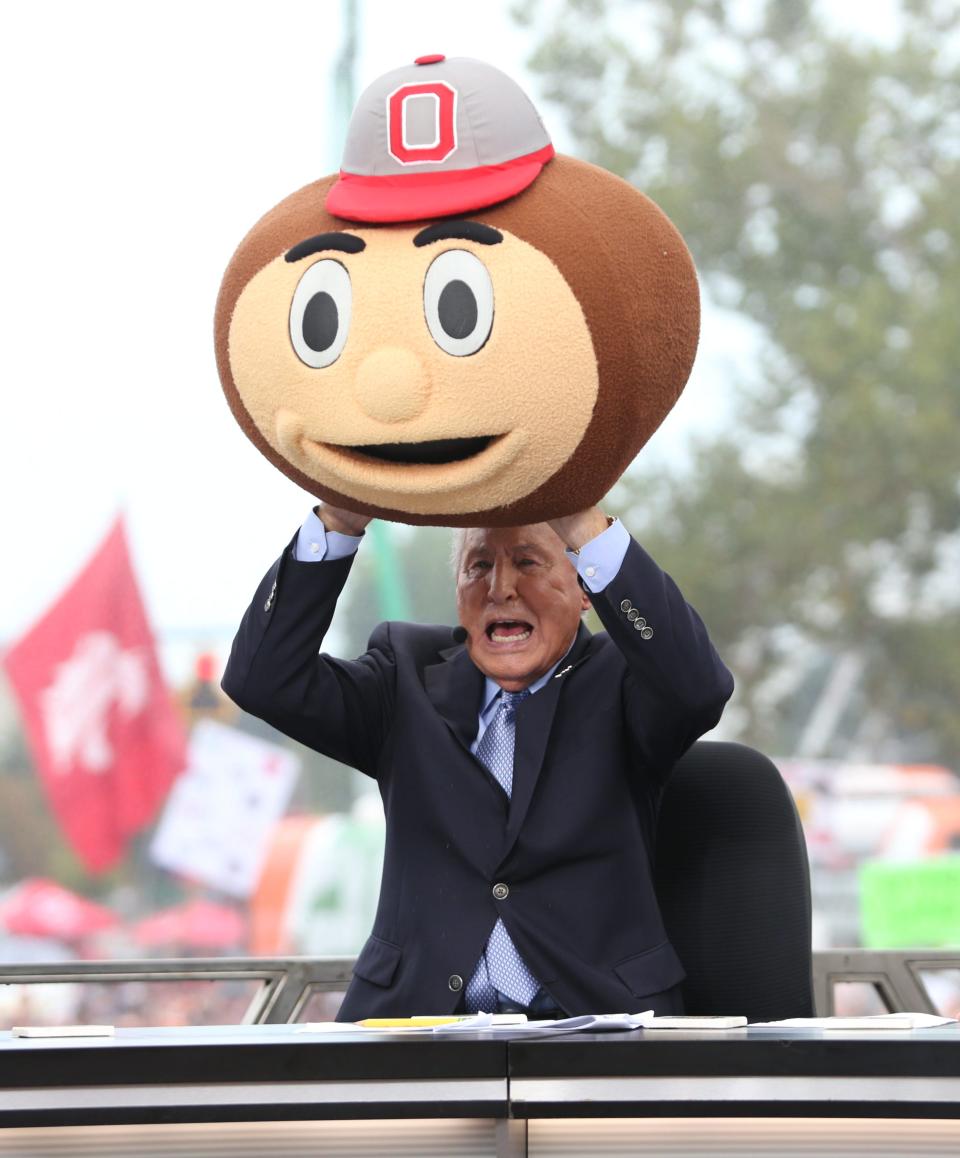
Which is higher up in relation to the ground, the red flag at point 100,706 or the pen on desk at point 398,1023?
the red flag at point 100,706

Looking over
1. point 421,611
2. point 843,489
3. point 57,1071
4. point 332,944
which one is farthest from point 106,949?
point 57,1071

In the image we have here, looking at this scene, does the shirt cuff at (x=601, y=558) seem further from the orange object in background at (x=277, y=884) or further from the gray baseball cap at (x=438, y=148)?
the orange object in background at (x=277, y=884)

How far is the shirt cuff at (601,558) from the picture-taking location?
166cm

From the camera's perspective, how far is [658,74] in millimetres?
8945

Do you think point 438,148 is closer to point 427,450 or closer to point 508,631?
point 427,450

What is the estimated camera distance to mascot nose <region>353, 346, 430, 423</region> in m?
1.52

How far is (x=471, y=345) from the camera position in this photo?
4.99ft

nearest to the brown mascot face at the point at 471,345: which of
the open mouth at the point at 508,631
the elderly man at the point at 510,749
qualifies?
the elderly man at the point at 510,749

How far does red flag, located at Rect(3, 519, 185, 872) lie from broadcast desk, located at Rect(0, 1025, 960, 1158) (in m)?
5.45

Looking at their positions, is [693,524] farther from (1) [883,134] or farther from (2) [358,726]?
(2) [358,726]

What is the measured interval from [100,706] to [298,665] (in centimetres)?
519

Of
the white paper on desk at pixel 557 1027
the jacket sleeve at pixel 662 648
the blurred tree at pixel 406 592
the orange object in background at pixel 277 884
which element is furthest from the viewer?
the blurred tree at pixel 406 592

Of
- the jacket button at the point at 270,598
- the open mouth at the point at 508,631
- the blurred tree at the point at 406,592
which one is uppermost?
the blurred tree at the point at 406,592

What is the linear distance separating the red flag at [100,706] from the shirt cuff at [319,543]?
4975 millimetres
